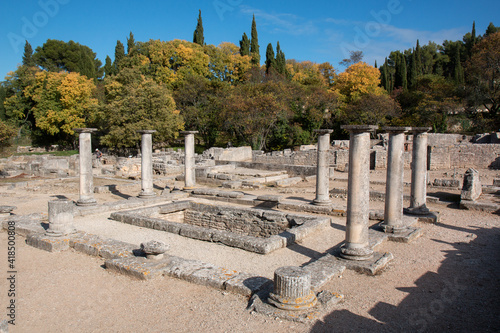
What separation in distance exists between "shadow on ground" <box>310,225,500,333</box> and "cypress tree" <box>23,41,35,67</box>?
5732cm

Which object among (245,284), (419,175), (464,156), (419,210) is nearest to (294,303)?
(245,284)

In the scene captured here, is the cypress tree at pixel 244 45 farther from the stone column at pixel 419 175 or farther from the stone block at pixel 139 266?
the stone block at pixel 139 266

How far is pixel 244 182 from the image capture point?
17.4 metres

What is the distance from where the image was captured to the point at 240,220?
1138 cm

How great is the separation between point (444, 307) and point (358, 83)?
38502 millimetres

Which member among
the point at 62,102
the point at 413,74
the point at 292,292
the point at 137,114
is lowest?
the point at 292,292

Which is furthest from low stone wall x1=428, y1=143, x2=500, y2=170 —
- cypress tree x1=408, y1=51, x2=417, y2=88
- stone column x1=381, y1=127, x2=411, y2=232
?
cypress tree x1=408, y1=51, x2=417, y2=88

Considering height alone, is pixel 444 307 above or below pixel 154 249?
below

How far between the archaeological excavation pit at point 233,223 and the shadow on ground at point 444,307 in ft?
10.0

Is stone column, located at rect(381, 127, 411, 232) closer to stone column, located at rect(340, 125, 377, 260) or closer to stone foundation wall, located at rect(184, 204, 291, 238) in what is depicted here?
stone column, located at rect(340, 125, 377, 260)

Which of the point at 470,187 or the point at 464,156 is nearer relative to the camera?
the point at 470,187

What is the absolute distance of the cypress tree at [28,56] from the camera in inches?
1996

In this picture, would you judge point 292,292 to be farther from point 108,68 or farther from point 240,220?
point 108,68

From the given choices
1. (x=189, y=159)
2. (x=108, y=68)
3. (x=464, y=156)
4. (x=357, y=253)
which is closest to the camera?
(x=357, y=253)
